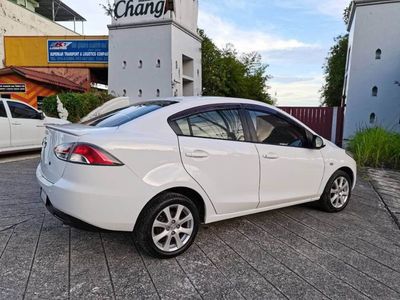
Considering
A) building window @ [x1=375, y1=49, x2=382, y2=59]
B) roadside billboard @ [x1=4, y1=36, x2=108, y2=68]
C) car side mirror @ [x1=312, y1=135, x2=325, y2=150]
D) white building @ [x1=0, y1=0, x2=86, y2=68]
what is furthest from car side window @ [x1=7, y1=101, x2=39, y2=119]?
white building @ [x1=0, y1=0, x2=86, y2=68]

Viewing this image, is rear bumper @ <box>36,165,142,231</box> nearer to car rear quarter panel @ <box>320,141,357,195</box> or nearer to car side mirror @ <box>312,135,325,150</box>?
car side mirror @ <box>312,135,325,150</box>

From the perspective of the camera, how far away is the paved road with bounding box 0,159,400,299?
2611mm

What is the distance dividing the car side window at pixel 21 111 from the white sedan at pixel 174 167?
19.3 feet

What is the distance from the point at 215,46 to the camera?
23.6 metres

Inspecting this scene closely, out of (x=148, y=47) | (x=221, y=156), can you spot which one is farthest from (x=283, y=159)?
(x=148, y=47)

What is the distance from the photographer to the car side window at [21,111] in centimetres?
833

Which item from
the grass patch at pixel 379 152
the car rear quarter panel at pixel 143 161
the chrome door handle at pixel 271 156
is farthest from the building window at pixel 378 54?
the car rear quarter panel at pixel 143 161

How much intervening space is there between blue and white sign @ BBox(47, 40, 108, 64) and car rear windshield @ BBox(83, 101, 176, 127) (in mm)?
16913

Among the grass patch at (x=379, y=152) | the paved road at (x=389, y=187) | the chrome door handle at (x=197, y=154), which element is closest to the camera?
the chrome door handle at (x=197, y=154)

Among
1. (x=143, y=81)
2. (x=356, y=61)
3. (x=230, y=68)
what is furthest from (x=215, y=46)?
(x=356, y=61)

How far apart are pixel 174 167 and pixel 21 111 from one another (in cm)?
731

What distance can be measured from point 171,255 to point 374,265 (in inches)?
78.0

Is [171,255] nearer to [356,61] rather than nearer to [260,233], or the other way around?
[260,233]

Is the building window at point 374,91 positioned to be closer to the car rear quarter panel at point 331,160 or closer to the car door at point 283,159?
the car rear quarter panel at point 331,160
